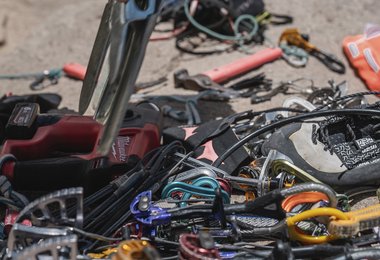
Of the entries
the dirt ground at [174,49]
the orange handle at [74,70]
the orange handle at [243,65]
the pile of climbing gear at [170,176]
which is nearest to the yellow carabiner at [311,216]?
the pile of climbing gear at [170,176]

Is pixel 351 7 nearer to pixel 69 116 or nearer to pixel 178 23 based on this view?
pixel 178 23

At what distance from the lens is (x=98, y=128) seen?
68.9 inches

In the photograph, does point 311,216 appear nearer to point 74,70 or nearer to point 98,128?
point 98,128

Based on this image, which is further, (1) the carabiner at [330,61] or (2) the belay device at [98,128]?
(1) the carabiner at [330,61]

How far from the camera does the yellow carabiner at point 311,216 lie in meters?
1.34

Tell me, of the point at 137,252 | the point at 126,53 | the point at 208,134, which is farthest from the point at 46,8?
the point at 137,252

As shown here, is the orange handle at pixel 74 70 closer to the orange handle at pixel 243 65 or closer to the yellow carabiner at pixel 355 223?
the orange handle at pixel 243 65

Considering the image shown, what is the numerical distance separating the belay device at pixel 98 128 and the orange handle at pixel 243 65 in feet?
1.93

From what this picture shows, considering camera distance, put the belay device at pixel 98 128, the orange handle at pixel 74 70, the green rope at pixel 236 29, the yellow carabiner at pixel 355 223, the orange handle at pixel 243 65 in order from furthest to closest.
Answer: the green rope at pixel 236 29 → the orange handle at pixel 74 70 → the orange handle at pixel 243 65 → the belay device at pixel 98 128 → the yellow carabiner at pixel 355 223

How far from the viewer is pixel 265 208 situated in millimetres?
1491

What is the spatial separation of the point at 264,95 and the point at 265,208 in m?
0.89

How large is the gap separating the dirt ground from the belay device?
1.81 feet

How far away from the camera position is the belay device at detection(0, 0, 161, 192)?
4.68 feet

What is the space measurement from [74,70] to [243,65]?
2.54ft
